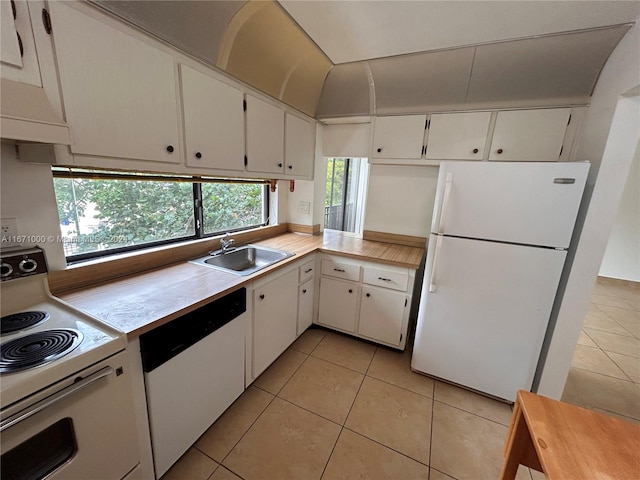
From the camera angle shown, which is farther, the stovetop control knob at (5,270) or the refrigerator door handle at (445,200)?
the refrigerator door handle at (445,200)

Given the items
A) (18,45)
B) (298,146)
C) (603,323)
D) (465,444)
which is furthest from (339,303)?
(603,323)

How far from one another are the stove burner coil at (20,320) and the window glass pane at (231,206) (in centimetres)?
115

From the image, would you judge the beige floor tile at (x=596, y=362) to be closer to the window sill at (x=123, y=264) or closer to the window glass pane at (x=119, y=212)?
the window sill at (x=123, y=264)

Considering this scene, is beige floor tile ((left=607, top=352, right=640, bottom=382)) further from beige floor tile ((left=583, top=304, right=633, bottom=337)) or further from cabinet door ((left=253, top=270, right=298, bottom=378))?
cabinet door ((left=253, top=270, right=298, bottom=378))

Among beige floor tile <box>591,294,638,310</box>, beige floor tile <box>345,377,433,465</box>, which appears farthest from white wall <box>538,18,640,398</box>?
beige floor tile <box>591,294,638,310</box>

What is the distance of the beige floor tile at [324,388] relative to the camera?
1753 millimetres

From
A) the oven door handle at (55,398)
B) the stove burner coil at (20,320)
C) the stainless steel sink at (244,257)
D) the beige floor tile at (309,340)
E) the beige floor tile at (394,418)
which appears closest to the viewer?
the oven door handle at (55,398)

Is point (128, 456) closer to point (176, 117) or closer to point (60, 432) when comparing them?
point (60, 432)

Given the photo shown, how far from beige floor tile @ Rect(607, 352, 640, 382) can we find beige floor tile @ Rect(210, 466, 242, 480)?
10.5 ft

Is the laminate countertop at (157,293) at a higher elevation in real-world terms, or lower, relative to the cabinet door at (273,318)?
higher

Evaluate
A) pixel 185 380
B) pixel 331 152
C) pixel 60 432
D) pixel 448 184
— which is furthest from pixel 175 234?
pixel 448 184

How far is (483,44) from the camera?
170 cm

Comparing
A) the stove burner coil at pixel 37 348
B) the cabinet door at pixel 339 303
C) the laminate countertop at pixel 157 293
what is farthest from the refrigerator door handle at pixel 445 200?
the stove burner coil at pixel 37 348

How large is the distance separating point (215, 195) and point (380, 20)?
65.9 inches
